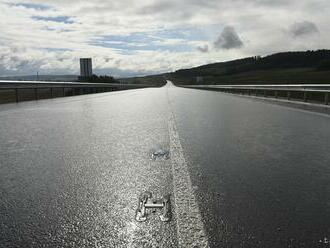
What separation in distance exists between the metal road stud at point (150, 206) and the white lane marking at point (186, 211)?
0.10m

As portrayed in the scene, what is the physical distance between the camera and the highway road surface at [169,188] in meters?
4.07

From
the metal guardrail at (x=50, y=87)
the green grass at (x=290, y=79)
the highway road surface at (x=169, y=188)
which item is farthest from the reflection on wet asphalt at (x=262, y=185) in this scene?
the green grass at (x=290, y=79)

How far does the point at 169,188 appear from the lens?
567 centimetres

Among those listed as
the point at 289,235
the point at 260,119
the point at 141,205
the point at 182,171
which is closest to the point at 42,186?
the point at 141,205

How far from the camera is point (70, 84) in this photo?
1367 inches

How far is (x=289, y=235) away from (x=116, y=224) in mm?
1552

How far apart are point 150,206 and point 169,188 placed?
80cm

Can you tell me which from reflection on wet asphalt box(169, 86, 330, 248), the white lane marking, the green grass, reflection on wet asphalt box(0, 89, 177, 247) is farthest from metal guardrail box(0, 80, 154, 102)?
the green grass

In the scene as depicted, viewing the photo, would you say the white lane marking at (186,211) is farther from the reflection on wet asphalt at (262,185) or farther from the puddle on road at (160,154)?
the puddle on road at (160,154)

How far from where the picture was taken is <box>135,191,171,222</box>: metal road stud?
14.9 feet

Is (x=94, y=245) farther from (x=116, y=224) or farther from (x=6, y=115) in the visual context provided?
(x=6, y=115)

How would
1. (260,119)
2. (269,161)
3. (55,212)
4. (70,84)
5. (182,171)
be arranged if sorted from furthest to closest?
1. (70,84)
2. (260,119)
3. (269,161)
4. (182,171)
5. (55,212)

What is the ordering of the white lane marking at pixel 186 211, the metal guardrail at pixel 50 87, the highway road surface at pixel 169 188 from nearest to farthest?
1. the white lane marking at pixel 186 211
2. the highway road surface at pixel 169 188
3. the metal guardrail at pixel 50 87

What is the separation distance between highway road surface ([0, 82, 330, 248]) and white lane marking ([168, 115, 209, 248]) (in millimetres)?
10
